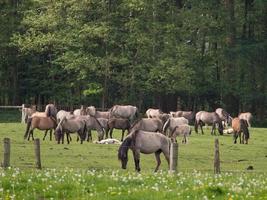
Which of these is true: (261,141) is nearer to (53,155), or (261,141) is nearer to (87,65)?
(53,155)

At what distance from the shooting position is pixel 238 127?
41062 millimetres

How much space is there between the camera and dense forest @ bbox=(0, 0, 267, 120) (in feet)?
207

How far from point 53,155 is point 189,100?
49.3 meters

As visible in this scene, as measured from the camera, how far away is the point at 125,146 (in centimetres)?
2488

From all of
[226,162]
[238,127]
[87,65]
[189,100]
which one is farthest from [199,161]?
[189,100]

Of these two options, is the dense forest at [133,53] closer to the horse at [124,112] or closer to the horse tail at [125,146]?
the horse at [124,112]

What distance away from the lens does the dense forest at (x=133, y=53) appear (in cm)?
6306

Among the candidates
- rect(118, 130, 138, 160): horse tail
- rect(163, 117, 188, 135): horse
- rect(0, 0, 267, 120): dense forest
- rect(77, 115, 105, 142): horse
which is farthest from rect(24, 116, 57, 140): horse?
rect(0, 0, 267, 120): dense forest

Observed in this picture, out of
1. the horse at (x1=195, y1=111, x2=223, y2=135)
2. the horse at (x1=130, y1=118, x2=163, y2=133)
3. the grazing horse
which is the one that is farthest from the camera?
the horse at (x1=195, y1=111, x2=223, y2=135)

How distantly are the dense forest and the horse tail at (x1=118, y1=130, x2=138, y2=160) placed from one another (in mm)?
Result: 36878

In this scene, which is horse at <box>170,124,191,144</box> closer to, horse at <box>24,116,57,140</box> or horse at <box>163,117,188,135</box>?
horse at <box>163,117,188,135</box>

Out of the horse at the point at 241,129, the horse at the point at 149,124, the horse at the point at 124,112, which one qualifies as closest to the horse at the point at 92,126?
the horse at the point at 149,124

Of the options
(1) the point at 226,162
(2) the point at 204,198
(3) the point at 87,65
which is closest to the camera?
(2) the point at 204,198

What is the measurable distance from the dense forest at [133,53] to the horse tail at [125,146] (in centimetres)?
3688
